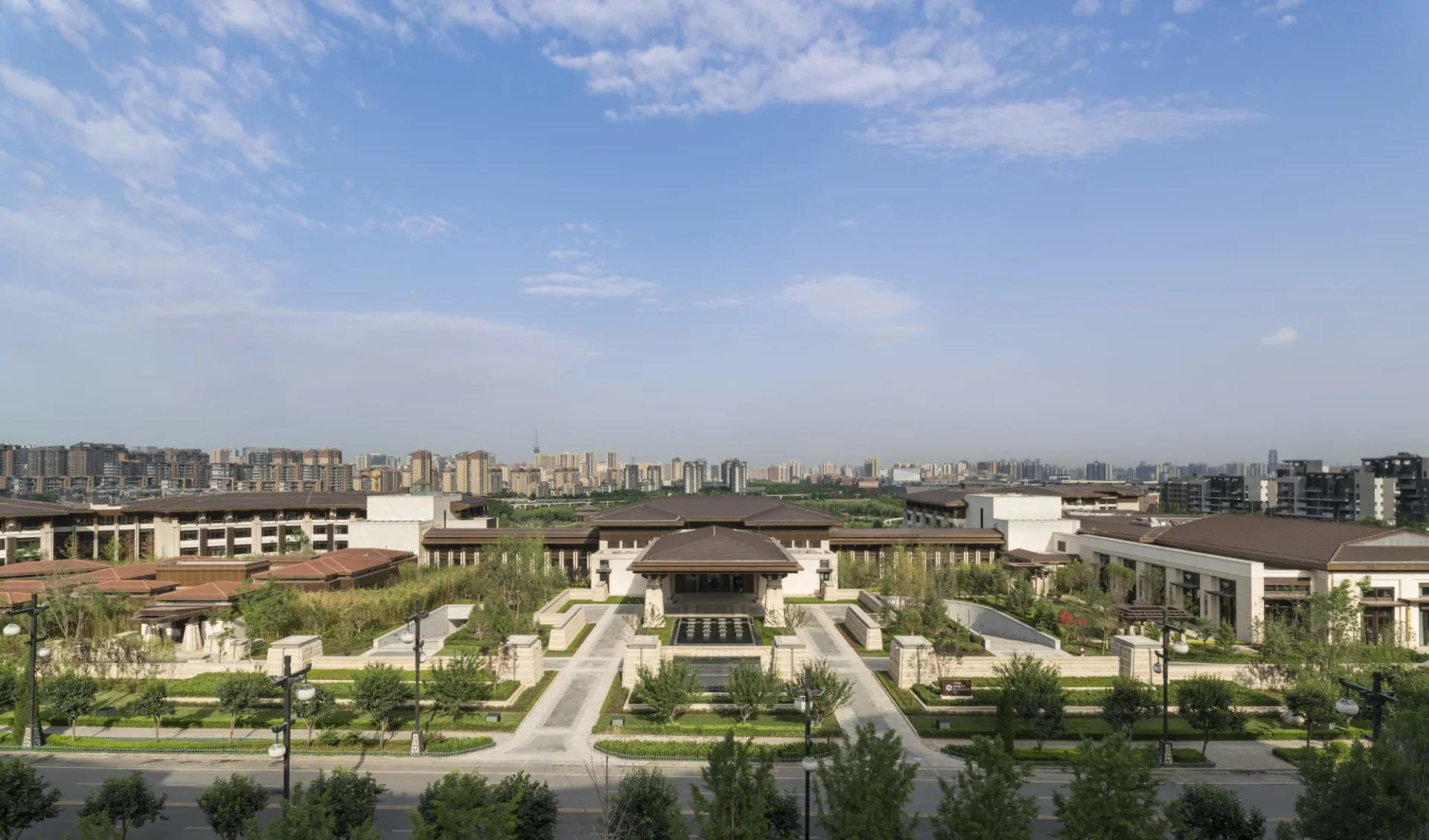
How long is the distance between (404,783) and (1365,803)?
807 inches

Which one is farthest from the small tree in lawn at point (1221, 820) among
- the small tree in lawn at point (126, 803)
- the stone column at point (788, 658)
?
the small tree in lawn at point (126, 803)

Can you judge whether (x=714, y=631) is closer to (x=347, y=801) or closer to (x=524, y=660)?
(x=524, y=660)

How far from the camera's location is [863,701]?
26.3m

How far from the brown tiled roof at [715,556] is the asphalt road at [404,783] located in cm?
1844

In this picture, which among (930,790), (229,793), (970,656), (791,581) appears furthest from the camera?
(791,581)

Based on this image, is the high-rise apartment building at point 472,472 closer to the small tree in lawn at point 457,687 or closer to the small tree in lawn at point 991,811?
the small tree in lawn at point 457,687

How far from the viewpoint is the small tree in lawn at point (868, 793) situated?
1137 centimetres

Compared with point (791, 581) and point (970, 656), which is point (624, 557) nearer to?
point (791, 581)

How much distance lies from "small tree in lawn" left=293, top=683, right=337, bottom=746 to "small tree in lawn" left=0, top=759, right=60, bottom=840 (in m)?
6.73

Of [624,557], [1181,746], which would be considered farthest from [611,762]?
[624,557]

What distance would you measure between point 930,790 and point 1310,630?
77.9ft

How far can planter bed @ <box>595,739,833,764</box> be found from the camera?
20703 mm

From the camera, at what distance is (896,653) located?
92.3 feet

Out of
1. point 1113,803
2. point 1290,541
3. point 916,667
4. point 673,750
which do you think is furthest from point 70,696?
point 1290,541
